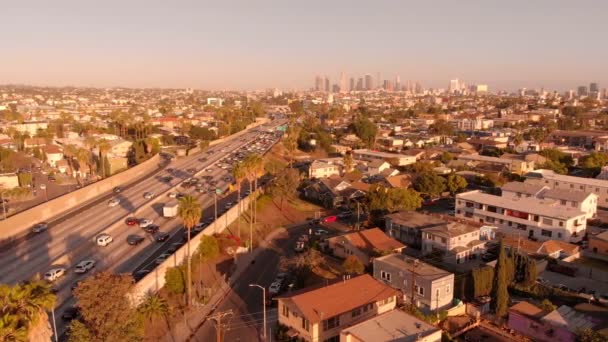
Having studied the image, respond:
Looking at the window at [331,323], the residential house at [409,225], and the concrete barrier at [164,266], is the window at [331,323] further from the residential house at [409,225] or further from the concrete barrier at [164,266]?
the residential house at [409,225]

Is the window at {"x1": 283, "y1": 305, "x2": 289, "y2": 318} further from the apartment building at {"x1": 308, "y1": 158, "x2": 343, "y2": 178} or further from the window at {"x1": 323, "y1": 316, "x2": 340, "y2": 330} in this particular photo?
the apartment building at {"x1": 308, "y1": 158, "x2": 343, "y2": 178}

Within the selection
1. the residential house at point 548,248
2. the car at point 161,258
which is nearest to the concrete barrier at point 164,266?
the car at point 161,258

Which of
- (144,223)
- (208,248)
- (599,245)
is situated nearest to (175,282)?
(208,248)

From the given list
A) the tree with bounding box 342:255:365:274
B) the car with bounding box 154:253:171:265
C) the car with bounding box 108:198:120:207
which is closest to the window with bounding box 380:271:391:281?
the tree with bounding box 342:255:365:274

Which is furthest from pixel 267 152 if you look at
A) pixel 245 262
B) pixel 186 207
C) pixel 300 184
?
pixel 186 207

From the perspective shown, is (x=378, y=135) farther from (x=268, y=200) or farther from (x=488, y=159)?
(x=268, y=200)
